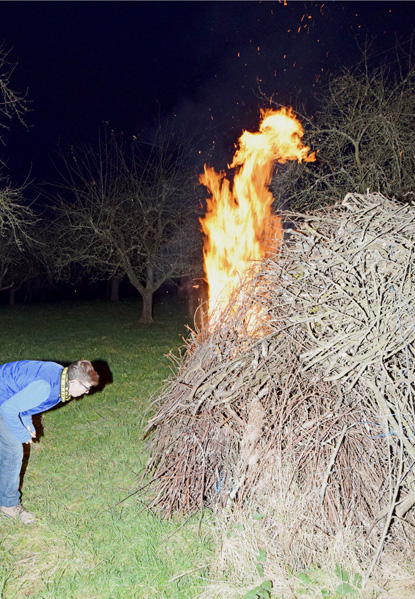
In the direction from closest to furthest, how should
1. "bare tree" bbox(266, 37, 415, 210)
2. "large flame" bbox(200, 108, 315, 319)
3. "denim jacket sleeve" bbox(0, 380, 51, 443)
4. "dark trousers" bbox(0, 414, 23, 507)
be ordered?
"denim jacket sleeve" bbox(0, 380, 51, 443)
"dark trousers" bbox(0, 414, 23, 507)
"large flame" bbox(200, 108, 315, 319)
"bare tree" bbox(266, 37, 415, 210)

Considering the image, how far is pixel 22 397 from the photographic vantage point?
146 inches

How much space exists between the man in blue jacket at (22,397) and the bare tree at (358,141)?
7.99 meters

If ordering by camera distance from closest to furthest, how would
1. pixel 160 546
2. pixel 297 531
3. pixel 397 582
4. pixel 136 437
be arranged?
1. pixel 397 582
2. pixel 297 531
3. pixel 160 546
4. pixel 136 437

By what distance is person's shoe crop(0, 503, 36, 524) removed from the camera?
3.93 m

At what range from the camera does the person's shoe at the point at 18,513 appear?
3.93 metres

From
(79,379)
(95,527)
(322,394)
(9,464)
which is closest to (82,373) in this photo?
(79,379)

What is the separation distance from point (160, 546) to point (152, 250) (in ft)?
54.2

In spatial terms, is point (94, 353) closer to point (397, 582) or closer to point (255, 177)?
point (255, 177)

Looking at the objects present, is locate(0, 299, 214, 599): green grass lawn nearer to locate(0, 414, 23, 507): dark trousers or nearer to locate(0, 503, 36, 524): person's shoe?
locate(0, 503, 36, 524): person's shoe

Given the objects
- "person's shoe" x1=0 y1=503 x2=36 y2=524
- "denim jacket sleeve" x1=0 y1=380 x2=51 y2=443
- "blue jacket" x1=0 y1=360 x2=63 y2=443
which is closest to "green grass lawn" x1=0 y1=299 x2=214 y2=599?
"person's shoe" x1=0 y1=503 x2=36 y2=524

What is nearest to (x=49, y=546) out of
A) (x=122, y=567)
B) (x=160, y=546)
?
(x=122, y=567)

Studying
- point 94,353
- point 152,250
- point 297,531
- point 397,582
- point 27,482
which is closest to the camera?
point 397,582

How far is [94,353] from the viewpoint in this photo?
483 inches

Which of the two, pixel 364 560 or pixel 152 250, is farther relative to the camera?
pixel 152 250
